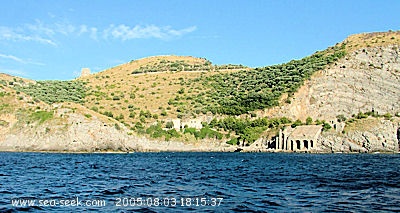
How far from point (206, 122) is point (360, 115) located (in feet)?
109

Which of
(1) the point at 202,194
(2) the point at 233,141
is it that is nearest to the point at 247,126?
(2) the point at 233,141

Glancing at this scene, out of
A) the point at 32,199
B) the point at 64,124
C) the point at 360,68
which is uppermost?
the point at 360,68

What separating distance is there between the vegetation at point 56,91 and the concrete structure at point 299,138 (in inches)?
2220

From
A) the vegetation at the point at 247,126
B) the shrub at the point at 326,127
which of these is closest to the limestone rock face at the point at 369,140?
the shrub at the point at 326,127

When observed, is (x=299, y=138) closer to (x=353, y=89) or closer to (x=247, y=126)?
(x=247, y=126)

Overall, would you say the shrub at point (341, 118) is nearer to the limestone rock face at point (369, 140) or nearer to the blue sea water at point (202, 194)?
the limestone rock face at point (369, 140)

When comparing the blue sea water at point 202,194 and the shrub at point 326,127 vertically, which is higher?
the shrub at point 326,127

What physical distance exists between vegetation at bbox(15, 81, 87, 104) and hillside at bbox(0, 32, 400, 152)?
0.31 metres

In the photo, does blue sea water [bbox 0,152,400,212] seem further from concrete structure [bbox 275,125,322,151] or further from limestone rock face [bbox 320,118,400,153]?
concrete structure [bbox 275,125,322,151]

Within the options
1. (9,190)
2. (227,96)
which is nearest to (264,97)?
(227,96)

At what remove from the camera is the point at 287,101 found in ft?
313

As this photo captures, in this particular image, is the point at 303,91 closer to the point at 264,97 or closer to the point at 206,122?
the point at 264,97

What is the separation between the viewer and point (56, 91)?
120m

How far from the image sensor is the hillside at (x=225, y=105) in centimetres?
7444
